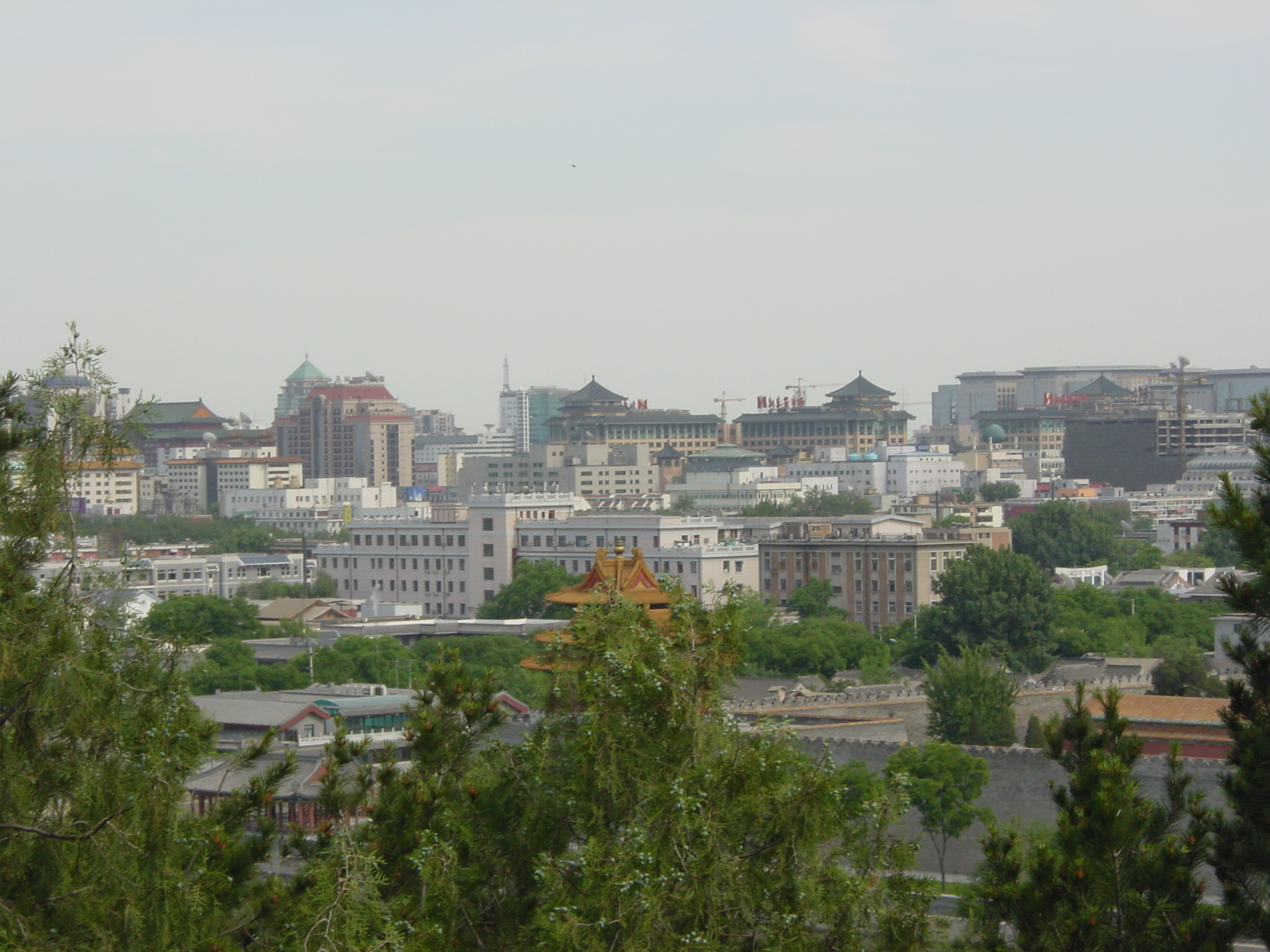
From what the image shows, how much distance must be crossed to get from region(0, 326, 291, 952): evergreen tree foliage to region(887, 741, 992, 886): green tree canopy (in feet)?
75.1

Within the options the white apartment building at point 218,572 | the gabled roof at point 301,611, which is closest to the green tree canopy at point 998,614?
the gabled roof at point 301,611

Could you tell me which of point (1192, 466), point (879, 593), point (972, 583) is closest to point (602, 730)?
point (972, 583)

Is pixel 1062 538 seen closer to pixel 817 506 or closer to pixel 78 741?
pixel 817 506

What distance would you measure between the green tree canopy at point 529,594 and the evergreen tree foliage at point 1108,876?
6243 centimetres

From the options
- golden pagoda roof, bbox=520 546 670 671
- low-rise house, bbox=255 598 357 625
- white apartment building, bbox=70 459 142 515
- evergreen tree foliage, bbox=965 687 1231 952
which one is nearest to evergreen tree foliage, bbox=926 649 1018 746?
golden pagoda roof, bbox=520 546 670 671

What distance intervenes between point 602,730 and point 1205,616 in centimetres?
5860

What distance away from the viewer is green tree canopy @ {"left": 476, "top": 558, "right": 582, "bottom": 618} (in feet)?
262

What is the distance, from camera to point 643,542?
8800 centimetres

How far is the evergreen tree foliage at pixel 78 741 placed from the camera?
1277 cm

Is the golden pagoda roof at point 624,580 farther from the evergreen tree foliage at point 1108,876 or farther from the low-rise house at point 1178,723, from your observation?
the evergreen tree foliage at point 1108,876

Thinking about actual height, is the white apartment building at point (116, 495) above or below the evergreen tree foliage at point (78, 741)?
below

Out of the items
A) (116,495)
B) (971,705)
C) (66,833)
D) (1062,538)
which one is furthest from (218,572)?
(66,833)

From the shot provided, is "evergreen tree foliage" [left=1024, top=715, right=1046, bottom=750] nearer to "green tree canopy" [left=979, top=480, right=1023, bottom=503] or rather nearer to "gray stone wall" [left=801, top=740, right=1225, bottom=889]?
"gray stone wall" [left=801, top=740, right=1225, bottom=889]

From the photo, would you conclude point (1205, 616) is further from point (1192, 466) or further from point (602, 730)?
point (1192, 466)
